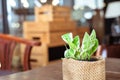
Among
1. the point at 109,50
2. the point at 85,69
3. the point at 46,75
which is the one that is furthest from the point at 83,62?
the point at 109,50

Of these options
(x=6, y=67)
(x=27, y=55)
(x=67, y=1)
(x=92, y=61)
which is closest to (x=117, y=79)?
(x=92, y=61)

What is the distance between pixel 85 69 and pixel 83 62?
0.02 meters

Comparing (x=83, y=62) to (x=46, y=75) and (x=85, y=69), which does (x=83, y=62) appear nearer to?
(x=85, y=69)

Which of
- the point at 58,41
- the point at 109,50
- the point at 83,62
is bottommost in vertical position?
the point at 58,41

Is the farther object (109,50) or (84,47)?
(109,50)

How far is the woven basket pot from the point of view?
28.1 inches

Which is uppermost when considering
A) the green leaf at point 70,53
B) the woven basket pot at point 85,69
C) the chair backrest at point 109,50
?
the green leaf at point 70,53

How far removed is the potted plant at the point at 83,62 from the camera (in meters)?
0.72

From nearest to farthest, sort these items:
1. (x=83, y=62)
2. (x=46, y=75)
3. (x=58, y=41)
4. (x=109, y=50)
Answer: (x=83, y=62)
(x=46, y=75)
(x=109, y=50)
(x=58, y=41)

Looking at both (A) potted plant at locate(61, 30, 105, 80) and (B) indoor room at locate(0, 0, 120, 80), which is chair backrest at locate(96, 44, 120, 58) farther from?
(A) potted plant at locate(61, 30, 105, 80)

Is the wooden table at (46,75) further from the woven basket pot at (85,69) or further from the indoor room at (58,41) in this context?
the woven basket pot at (85,69)

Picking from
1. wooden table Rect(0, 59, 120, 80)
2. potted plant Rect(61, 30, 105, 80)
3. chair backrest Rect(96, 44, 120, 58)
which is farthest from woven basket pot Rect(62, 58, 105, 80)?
chair backrest Rect(96, 44, 120, 58)

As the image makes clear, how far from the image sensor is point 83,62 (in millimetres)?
712

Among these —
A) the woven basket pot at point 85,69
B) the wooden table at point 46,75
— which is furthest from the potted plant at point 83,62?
the wooden table at point 46,75
